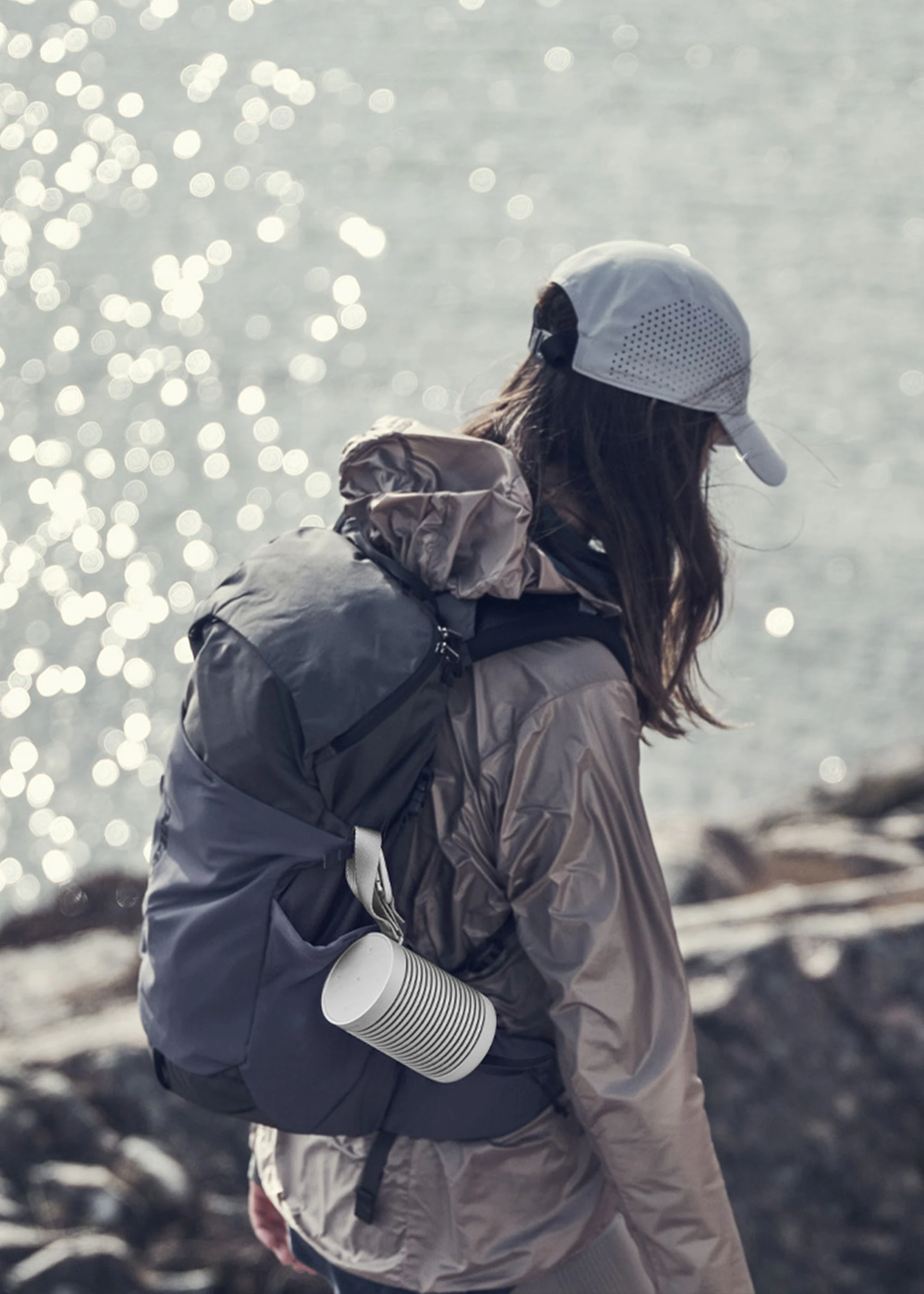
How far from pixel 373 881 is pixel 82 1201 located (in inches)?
101

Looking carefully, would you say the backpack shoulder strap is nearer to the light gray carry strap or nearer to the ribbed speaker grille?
the light gray carry strap

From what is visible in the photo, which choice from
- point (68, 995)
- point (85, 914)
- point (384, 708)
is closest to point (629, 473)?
point (384, 708)

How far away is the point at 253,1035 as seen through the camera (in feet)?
6.89

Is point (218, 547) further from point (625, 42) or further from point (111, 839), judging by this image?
point (625, 42)

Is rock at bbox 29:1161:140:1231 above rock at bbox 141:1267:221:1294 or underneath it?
above

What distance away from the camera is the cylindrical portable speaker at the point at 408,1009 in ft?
6.61

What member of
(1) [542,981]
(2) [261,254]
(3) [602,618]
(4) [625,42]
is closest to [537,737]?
(3) [602,618]

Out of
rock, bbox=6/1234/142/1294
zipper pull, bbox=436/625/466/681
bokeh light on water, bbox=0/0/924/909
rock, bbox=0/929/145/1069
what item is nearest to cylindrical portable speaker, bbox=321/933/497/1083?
zipper pull, bbox=436/625/466/681

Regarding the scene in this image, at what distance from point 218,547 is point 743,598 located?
201 inches

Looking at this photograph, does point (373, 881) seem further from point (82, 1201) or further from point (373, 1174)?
point (82, 1201)

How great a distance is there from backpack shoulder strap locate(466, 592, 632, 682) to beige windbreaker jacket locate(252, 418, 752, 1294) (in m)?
0.02

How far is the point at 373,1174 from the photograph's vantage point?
2.28 m

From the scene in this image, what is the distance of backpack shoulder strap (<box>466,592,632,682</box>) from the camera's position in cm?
216

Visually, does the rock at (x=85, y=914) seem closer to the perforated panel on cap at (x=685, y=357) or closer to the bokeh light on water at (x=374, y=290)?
the bokeh light on water at (x=374, y=290)
